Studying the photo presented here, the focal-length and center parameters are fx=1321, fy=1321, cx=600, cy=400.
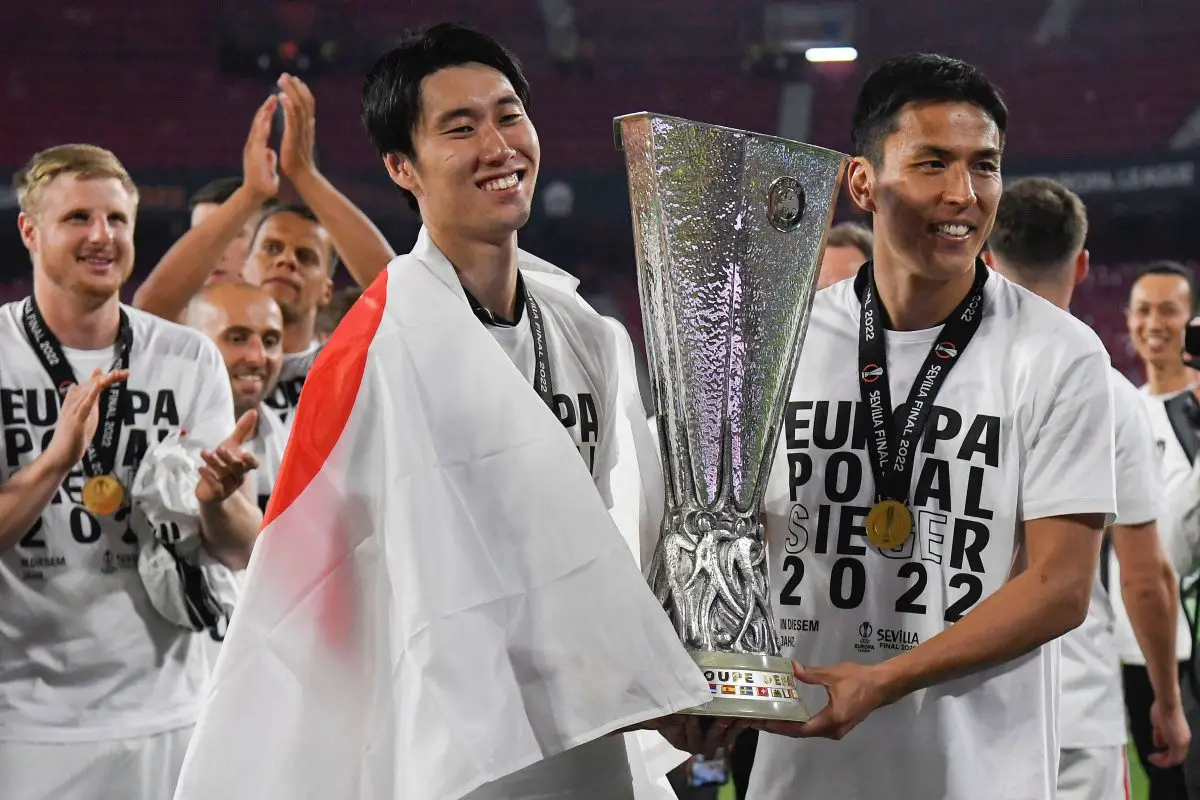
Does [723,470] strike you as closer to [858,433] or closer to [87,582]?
[858,433]

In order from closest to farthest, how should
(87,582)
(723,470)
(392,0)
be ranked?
(723,470)
(87,582)
(392,0)

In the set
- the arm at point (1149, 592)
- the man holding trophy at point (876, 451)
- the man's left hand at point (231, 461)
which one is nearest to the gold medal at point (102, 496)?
the man's left hand at point (231, 461)

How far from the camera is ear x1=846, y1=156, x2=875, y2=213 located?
204 centimetres

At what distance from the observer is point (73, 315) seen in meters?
3.10

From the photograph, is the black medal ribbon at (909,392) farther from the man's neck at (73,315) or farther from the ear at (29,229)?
the ear at (29,229)

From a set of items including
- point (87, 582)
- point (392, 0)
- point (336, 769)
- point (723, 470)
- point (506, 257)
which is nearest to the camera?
point (336, 769)

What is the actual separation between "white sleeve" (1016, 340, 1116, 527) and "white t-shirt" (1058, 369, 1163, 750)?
3.78 ft

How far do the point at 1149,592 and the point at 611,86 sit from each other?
10906 mm

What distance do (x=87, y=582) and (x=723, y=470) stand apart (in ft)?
6.02

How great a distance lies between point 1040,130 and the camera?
12.9m

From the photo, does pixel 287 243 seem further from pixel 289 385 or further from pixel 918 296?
pixel 918 296

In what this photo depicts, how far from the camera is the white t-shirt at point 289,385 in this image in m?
3.91

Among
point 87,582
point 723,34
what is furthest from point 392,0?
point 87,582

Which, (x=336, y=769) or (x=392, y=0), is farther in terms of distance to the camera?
(x=392, y=0)
